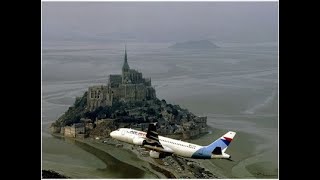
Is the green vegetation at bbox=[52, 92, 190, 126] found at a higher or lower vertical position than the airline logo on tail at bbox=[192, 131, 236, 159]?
higher

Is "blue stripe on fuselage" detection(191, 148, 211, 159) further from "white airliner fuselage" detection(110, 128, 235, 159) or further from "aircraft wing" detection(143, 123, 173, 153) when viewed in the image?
"aircraft wing" detection(143, 123, 173, 153)

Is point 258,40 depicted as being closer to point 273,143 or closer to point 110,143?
point 273,143

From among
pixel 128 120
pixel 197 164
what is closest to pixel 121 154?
pixel 128 120

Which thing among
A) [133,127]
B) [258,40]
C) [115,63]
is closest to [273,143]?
[258,40]

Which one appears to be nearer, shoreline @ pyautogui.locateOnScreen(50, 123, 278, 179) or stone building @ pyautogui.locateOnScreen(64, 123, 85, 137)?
shoreline @ pyautogui.locateOnScreen(50, 123, 278, 179)

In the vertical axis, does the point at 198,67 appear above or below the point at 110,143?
above

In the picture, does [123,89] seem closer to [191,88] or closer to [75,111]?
[75,111]

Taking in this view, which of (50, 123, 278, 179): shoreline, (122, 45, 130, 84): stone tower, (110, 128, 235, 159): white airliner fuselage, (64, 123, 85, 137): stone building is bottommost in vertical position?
(50, 123, 278, 179): shoreline

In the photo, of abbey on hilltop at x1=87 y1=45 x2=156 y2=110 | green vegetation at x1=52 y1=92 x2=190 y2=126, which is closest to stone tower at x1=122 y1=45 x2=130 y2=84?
abbey on hilltop at x1=87 y1=45 x2=156 y2=110
